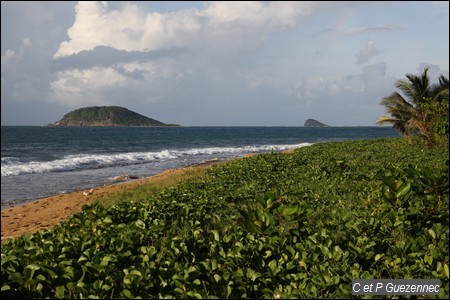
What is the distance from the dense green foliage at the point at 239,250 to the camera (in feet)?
10.3

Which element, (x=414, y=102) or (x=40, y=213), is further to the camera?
(x=414, y=102)

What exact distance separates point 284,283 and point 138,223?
2.14 metres

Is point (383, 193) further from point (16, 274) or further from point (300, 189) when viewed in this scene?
point (16, 274)

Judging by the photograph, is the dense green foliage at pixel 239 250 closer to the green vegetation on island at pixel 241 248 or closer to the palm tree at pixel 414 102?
the green vegetation on island at pixel 241 248

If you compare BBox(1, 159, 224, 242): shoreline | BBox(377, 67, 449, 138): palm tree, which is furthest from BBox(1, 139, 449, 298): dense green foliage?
BBox(377, 67, 449, 138): palm tree

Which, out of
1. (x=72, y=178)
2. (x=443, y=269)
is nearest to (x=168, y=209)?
(x=443, y=269)

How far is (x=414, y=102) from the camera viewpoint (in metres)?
24.5

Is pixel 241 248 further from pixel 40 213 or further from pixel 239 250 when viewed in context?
pixel 40 213

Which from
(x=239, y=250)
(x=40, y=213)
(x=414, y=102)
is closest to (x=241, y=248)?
(x=239, y=250)

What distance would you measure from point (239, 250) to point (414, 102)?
2414 cm

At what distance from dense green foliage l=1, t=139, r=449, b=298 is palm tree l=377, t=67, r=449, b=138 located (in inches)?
720

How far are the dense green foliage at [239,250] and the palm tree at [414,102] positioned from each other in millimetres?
18276

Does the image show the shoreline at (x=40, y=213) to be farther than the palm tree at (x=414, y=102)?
No

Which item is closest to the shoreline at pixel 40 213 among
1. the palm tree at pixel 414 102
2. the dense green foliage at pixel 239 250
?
the dense green foliage at pixel 239 250
